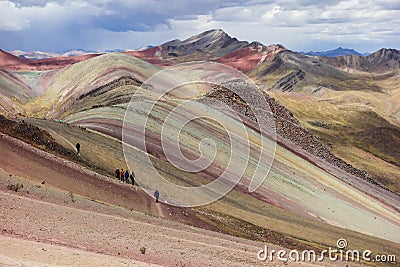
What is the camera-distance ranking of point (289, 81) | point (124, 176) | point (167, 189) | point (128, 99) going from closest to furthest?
point (124, 176)
point (167, 189)
point (128, 99)
point (289, 81)

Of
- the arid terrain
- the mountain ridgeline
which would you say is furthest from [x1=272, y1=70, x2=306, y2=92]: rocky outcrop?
the arid terrain

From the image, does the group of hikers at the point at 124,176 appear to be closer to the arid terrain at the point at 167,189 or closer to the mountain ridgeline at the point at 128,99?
the arid terrain at the point at 167,189

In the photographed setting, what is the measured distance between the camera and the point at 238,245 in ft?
76.4

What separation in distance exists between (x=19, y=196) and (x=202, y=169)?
21.0 meters

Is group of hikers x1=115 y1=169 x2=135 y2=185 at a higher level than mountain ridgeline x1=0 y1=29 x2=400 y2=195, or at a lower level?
lower

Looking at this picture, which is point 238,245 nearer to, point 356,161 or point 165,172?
point 165,172

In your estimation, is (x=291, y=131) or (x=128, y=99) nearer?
(x=128, y=99)

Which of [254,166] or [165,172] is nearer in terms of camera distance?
[165,172]

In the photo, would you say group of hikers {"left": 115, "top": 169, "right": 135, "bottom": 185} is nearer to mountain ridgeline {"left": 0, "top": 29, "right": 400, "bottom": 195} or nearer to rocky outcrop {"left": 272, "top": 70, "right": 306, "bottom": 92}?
mountain ridgeline {"left": 0, "top": 29, "right": 400, "bottom": 195}

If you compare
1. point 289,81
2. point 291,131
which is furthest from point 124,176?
point 289,81

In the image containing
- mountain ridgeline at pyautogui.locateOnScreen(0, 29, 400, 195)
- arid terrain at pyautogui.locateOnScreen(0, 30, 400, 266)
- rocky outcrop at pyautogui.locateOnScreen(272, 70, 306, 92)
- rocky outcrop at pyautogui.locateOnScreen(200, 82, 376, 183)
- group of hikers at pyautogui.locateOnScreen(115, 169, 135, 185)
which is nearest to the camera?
arid terrain at pyautogui.locateOnScreen(0, 30, 400, 266)

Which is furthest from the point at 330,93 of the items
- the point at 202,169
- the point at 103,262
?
the point at 103,262

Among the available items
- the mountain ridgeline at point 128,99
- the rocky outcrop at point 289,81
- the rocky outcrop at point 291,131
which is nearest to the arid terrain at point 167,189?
the rocky outcrop at point 291,131

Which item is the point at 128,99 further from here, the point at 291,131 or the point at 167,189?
the point at 291,131
